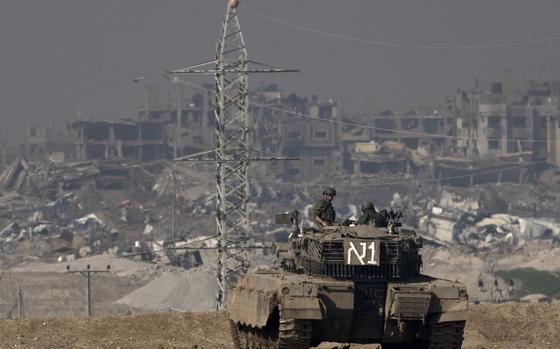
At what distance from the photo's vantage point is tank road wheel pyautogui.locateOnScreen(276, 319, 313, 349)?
83.7 feet

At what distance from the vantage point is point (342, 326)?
26156 millimetres

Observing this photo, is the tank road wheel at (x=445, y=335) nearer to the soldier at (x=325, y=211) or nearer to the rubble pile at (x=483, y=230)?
the soldier at (x=325, y=211)

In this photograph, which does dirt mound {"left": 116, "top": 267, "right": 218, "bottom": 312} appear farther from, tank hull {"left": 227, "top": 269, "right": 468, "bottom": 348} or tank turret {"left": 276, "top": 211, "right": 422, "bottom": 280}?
tank hull {"left": 227, "top": 269, "right": 468, "bottom": 348}

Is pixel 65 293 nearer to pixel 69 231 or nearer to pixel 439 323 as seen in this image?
pixel 69 231

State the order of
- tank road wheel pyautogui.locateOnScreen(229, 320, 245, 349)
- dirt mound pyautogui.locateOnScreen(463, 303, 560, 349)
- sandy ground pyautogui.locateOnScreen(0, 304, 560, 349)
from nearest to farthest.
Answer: tank road wheel pyautogui.locateOnScreen(229, 320, 245, 349) → sandy ground pyautogui.locateOnScreen(0, 304, 560, 349) → dirt mound pyautogui.locateOnScreen(463, 303, 560, 349)

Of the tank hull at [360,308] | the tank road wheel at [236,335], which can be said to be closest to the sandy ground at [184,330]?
the tank road wheel at [236,335]

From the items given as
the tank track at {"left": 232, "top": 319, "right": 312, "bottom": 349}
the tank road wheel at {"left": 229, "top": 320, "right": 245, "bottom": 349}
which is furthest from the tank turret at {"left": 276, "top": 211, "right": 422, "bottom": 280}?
→ the tank road wheel at {"left": 229, "top": 320, "right": 245, "bottom": 349}

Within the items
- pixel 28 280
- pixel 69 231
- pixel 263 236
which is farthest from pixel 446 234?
pixel 28 280

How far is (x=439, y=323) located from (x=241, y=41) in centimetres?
3743

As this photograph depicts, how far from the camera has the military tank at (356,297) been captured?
25641mm

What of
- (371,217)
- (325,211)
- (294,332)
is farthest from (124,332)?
(294,332)

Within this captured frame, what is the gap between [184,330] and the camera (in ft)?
114

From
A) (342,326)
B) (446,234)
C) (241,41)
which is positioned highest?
(241,41)

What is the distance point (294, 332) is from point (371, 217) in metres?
3.73
